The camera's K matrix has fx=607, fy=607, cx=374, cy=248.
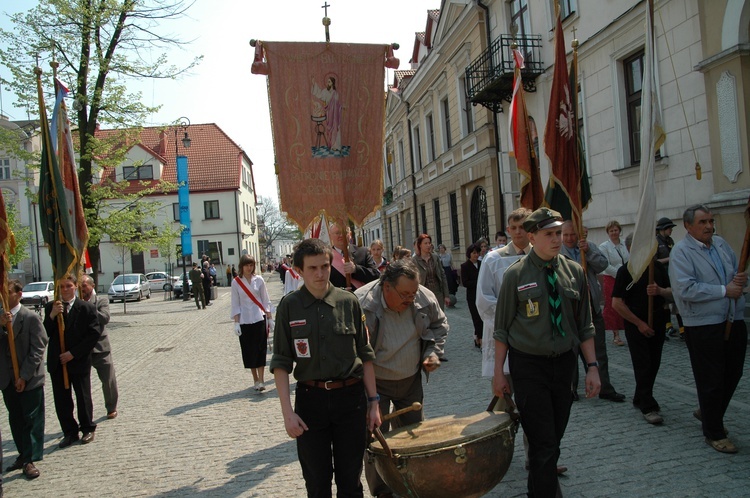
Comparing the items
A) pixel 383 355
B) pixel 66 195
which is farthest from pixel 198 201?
pixel 383 355

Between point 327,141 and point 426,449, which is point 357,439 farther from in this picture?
point 327,141

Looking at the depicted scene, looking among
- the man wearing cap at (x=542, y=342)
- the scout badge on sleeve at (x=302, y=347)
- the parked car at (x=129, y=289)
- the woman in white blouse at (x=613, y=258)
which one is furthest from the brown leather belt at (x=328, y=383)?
the parked car at (x=129, y=289)

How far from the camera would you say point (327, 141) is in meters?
6.03

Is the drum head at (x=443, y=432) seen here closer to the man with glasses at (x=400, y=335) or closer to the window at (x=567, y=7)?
the man with glasses at (x=400, y=335)

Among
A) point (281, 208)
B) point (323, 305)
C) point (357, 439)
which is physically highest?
point (281, 208)

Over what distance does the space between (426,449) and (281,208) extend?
346cm

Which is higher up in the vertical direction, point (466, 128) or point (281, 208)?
point (466, 128)

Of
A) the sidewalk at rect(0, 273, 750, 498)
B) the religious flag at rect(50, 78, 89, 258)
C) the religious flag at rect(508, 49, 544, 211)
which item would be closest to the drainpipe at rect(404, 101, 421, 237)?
the sidewalk at rect(0, 273, 750, 498)

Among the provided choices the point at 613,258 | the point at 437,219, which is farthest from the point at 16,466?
the point at 437,219

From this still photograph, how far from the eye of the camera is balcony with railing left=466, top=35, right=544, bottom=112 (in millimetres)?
16422

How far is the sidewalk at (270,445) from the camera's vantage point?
4.41 meters

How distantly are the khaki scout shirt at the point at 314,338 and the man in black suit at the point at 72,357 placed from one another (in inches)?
153

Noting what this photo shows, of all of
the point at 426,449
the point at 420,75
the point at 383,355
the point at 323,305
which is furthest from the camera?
the point at 420,75

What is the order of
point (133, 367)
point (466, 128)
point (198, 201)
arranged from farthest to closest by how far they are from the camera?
1. point (198, 201)
2. point (466, 128)
3. point (133, 367)
